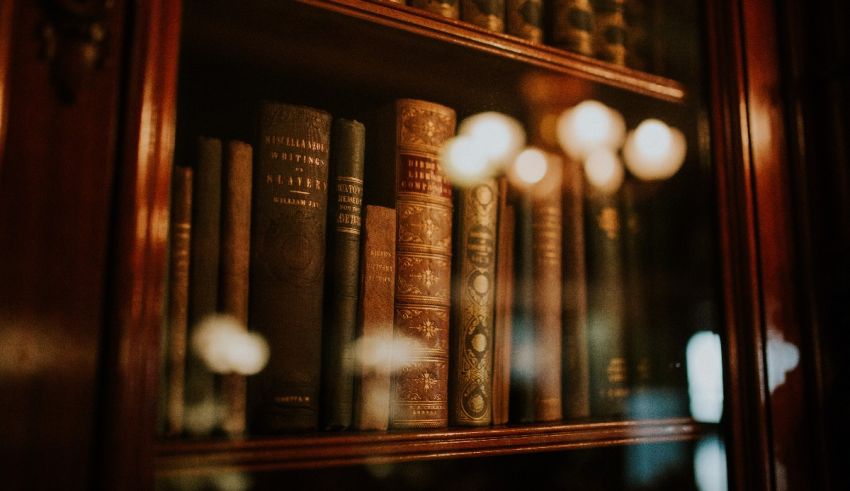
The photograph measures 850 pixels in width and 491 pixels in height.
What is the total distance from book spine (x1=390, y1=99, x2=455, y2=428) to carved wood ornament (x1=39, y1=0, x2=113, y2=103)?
31 centimetres

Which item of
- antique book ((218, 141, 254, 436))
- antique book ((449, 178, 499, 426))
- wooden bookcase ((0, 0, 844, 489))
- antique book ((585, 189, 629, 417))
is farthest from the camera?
antique book ((585, 189, 629, 417))

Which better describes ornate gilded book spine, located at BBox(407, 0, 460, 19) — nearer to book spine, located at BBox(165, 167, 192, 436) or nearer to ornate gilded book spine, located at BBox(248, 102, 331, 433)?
ornate gilded book spine, located at BBox(248, 102, 331, 433)

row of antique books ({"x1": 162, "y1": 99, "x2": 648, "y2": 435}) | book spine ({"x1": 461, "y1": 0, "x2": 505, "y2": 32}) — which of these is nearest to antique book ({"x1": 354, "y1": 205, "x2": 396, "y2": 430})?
row of antique books ({"x1": 162, "y1": 99, "x2": 648, "y2": 435})

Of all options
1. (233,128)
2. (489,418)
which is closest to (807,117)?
(489,418)

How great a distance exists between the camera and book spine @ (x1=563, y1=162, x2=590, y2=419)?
2.60ft

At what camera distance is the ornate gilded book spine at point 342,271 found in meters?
0.63

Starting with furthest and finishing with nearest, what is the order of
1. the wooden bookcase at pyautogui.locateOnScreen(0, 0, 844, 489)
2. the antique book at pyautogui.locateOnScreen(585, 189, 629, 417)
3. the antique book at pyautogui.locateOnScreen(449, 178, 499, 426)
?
the antique book at pyautogui.locateOnScreen(585, 189, 629, 417) < the antique book at pyautogui.locateOnScreen(449, 178, 499, 426) < the wooden bookcase at pyautogui.locateOnScreen(0, 0, 844, 489)

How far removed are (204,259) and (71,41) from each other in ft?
0.63

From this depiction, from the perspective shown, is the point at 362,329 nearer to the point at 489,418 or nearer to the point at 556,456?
the point at 489,418

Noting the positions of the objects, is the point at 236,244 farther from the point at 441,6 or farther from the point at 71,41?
the point at 441,6

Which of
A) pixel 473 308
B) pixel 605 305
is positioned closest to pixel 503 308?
pixel 473 308

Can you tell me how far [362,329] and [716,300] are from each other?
0.41 meters

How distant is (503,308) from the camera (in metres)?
0.75

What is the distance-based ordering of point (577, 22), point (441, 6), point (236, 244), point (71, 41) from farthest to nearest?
point (577, 22)
point (441, 6)
point (236, 244)
point (71, 41)
